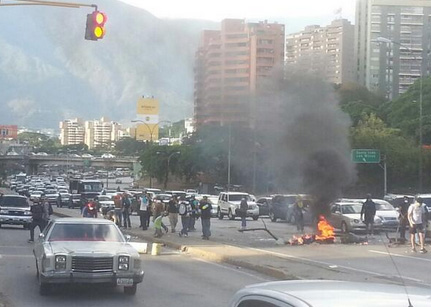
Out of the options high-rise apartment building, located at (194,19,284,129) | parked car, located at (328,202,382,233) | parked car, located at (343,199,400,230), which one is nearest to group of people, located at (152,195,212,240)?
high-rise apartment building, located at (194,19,284,129)

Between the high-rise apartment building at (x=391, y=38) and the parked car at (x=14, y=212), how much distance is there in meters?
93.1

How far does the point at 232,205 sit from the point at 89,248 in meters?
31.9

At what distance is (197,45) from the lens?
30.6m

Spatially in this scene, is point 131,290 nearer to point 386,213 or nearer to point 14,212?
point 386,213

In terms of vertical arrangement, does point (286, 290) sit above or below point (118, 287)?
above

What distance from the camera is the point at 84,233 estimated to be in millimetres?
14023

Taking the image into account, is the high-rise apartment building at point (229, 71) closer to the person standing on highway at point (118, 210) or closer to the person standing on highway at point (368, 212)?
the person standing on highway at point (368, 212)

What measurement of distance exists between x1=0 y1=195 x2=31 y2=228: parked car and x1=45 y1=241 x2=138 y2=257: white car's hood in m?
20.8

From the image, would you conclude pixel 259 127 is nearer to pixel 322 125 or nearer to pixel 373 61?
pixel 322 125

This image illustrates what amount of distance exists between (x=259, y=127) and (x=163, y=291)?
16564 millimetres

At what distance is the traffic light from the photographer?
16328mm

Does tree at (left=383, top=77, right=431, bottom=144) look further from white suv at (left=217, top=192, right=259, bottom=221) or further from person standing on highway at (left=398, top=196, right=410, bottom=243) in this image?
person standing on highway at (left=398, top=196, right=410, bottom=243)

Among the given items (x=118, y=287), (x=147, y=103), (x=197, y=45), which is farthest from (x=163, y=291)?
(x=147, y=103)

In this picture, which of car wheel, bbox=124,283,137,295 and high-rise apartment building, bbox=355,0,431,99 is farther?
high-rise apartment building, bbox=355,0,431,99
